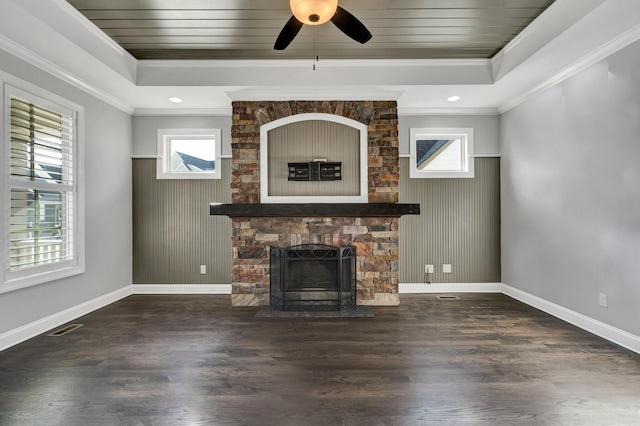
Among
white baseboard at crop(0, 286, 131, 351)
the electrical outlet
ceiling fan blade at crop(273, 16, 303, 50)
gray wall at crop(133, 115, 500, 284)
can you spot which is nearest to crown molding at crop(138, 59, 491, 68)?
gray wall at crop(133, 115, 500, 284)

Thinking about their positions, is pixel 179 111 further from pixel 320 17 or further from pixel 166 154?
pixel 320 17

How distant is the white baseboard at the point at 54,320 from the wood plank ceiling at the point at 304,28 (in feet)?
9.37

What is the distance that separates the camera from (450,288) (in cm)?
462

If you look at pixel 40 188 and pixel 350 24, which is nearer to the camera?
pixel 350 24

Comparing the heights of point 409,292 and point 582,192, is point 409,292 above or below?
below

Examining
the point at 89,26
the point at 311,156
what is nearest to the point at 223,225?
the point at 311,156

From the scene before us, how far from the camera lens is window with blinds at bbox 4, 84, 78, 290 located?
2.89 meters

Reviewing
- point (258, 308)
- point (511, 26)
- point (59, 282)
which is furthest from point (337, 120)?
point (59, 282)

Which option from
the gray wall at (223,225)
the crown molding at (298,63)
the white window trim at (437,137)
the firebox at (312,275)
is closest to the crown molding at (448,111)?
the gray wall at (223,225)

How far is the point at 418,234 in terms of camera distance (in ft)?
15.3

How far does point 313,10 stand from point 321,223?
2.40 meters

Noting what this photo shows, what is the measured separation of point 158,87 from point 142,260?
2413 mm

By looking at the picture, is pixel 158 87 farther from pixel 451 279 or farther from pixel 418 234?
pixel 451 279

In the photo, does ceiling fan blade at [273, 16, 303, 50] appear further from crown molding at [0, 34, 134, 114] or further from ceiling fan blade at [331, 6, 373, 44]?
crown molding at [0, 34, 134, 114]
